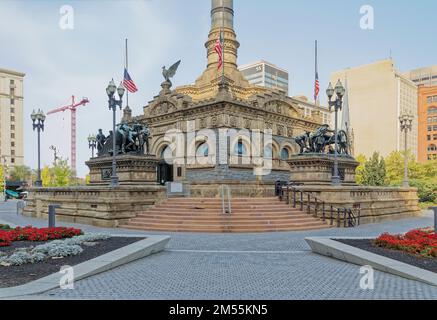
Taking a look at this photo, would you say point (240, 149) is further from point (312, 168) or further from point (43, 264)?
point (43, 264)

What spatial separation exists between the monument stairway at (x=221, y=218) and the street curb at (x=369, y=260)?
6.05m

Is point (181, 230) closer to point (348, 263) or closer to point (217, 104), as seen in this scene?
point (348, 263)

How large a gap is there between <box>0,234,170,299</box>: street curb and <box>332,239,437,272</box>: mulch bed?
21.7 feet

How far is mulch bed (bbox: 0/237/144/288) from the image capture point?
7.49 meters

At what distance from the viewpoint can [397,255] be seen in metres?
10.0

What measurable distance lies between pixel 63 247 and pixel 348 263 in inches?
333

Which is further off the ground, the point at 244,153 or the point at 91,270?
Result: the point at 244,153

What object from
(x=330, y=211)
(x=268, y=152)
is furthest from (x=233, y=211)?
(x=268, y=152)

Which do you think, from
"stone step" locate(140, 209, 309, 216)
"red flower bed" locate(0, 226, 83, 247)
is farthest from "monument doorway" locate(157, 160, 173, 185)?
"red flower bed" locate(0, 226, 83, 247)

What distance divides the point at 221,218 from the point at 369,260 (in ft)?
31.8

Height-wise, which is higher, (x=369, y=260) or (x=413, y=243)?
(x=413, y=243)

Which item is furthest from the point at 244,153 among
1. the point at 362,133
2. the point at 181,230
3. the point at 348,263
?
the point at 362,133

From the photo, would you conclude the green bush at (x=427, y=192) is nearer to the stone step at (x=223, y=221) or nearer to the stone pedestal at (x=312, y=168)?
the stone pedestal at (x=312, y=168)
